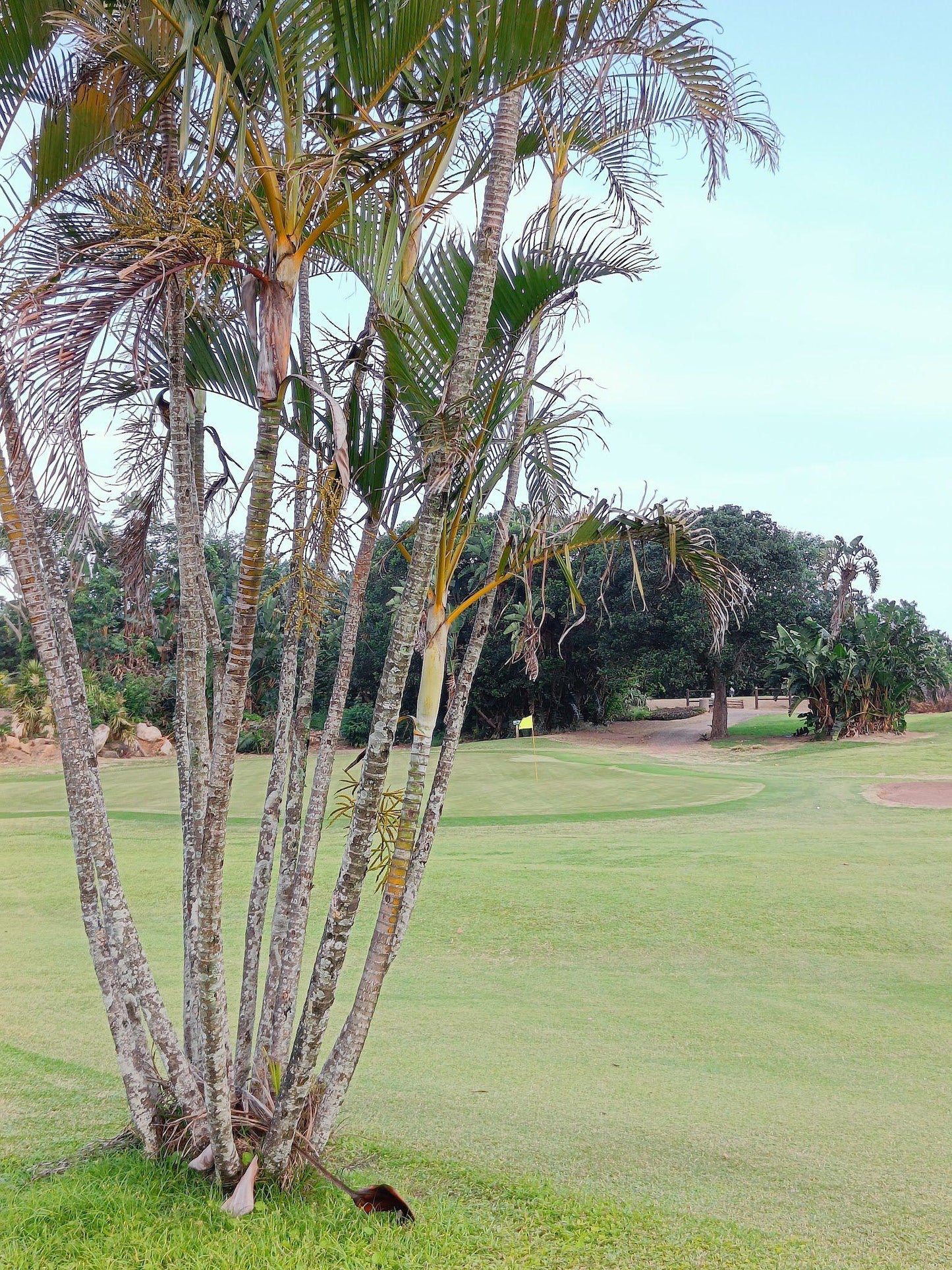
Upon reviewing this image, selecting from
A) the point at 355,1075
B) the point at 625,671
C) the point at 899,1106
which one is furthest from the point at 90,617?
the point at 899,1106

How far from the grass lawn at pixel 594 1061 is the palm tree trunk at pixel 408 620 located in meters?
0.70

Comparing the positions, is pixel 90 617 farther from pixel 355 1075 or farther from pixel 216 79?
pixel 216 79

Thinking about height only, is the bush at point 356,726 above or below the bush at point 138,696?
below

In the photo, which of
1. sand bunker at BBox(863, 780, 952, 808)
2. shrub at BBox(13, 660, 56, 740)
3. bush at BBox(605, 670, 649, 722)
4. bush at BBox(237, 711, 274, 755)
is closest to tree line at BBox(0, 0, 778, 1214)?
sand bunker at BBox(863, 780, 952, 808)

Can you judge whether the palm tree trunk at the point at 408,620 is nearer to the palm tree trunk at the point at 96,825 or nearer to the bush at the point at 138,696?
the palm tree trunk at the point at 96,825

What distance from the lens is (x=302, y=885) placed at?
14.1 feet

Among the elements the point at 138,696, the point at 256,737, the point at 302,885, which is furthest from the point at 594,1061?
the point at 138,696

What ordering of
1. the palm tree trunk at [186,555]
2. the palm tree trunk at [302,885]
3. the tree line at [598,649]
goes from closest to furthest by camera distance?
the palm tree trunk at [186,555], the palm tree trunk at [302,885], the tree line at [598,649]

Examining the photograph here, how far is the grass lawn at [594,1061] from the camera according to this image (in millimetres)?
3510

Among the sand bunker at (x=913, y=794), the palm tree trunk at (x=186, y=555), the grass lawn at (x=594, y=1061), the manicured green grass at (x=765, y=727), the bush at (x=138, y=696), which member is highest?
the palm tree trunk at (x=186, y=555)

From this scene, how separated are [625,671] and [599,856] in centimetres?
1919

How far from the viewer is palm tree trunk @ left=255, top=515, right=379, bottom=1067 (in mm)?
4219

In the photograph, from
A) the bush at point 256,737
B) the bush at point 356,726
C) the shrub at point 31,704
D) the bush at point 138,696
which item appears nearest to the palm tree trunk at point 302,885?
the bush at point 256,737

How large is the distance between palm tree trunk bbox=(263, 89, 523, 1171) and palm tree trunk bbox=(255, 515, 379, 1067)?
481mm
